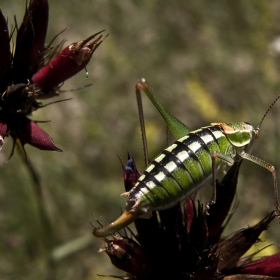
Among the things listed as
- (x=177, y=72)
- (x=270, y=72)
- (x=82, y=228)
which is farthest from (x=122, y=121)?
(x=270, y=72)

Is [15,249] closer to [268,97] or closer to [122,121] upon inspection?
[122,121]

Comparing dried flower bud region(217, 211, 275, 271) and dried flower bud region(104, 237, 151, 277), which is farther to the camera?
dried flower bud region(217, 211, 275, 271)

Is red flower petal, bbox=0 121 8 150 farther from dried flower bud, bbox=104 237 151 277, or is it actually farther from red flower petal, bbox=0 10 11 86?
dried flower bud, bbox=104 237 151 277

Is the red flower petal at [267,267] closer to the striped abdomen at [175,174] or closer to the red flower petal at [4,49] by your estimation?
the striped abdomen at [175,174]

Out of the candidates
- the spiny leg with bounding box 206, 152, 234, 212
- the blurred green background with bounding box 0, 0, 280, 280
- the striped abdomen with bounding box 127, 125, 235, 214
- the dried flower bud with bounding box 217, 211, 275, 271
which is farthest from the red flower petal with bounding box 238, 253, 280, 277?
the blurred green background with bounding box 0, 0, 280, 280

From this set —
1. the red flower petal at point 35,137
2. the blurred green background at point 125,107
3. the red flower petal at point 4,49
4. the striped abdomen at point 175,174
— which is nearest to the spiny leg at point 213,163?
the striped abdomen at point 175,174

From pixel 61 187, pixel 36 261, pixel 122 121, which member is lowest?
pixel 36 261
